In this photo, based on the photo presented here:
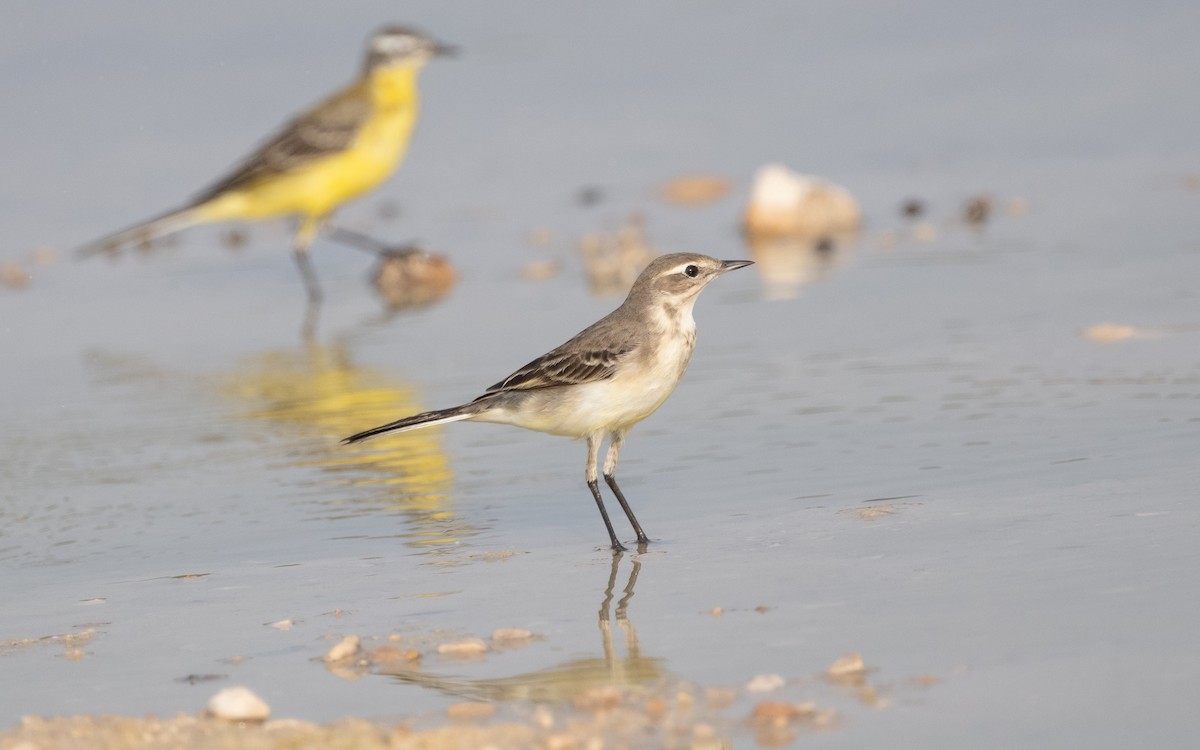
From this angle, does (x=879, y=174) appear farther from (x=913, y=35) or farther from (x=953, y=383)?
(x=953, y=383)

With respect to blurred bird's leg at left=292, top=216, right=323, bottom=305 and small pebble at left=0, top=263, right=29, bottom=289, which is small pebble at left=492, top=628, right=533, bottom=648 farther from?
small pebble at left=0, top=263, right=29, bottom=289

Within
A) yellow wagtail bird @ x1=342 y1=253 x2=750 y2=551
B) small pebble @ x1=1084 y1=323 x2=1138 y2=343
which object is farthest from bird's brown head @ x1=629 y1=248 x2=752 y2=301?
small pebble @ x1=1084 y1=323 x2=1138 y2=343

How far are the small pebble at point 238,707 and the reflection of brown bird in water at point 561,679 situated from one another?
50cm

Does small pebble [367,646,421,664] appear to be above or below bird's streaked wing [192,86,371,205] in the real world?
below

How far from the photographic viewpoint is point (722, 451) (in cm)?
837

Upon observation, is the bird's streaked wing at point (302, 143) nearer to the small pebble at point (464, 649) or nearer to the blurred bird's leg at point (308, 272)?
the blurred bird's leg at point (308, 272)

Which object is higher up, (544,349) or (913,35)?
(913,35)

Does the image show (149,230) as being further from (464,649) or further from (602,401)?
(464,649)

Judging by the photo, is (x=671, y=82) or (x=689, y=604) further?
(x=671, y=82)

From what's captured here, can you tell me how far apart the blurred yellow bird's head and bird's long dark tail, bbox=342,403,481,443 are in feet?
28.5

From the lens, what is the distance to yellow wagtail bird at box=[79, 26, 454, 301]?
15289 mm

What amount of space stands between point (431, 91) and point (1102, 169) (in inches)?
320

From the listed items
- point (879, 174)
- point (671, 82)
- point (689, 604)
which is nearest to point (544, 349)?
point (689, 604)

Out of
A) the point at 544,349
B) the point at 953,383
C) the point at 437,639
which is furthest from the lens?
the point at 544,349
